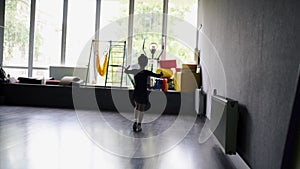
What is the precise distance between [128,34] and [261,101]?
6.92m

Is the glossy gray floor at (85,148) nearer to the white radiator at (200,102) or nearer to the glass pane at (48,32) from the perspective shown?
the white radiator at (200,102)

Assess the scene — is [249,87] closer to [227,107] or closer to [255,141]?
[227,107]

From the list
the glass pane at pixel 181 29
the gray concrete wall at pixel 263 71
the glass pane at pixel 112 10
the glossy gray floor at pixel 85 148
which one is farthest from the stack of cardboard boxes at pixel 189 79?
the gray concrete wall at pixel 263 71

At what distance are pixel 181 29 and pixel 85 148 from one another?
6.08m

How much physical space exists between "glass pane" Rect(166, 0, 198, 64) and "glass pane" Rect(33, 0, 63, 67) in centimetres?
326

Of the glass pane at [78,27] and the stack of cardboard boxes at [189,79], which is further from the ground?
the glass pane at [78,27]

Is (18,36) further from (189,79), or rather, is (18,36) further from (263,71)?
(263,71)

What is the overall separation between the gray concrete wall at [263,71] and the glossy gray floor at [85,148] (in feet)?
2.03

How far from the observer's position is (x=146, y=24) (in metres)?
8.91

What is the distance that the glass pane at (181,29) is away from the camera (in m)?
8.52

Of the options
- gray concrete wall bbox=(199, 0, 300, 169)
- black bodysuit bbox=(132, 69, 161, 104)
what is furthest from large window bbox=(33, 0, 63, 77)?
Answer: gray concrete wall bbox=(199, 0, 300, 169)

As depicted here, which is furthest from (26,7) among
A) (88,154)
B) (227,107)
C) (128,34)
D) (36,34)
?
(227,107)

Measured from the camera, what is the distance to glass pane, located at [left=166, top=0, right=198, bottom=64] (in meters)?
8.52

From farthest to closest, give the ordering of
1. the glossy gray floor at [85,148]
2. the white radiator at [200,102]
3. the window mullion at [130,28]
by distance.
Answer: the window mullion at [130,28]
the white radiator at [200,102]
the glossy gray floor at [85,148]
